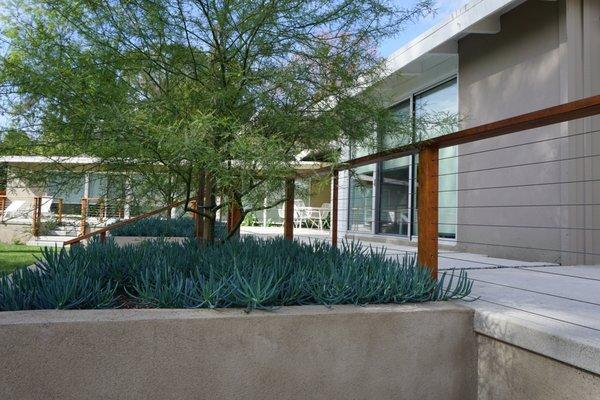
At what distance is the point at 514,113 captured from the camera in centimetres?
594

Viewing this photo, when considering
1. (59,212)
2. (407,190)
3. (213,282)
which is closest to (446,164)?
(407,190)

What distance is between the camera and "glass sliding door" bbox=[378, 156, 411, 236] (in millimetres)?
8258

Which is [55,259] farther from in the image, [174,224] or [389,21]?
[174,224]

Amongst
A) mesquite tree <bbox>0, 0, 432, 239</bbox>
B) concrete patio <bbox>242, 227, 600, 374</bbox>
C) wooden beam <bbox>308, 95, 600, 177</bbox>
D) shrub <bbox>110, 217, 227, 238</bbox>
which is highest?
mesquite tree <bbox>0, 0, 432, 239</bbox>

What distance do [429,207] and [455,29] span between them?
13.0 ft

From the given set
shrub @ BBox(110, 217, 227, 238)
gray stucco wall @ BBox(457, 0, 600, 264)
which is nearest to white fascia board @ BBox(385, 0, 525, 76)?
gray stucco wall @ BBox(457, 0, 600, 264)

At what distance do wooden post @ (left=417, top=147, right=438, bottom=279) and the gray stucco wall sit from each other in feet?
4.78

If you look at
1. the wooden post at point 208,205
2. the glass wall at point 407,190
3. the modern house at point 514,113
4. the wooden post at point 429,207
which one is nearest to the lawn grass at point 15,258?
the wooden post at point 208,205

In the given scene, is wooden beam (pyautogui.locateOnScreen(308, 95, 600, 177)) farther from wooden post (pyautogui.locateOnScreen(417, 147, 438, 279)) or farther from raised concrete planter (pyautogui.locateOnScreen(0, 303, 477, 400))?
raised concrete planter (pyautogui.locateOnScreen(0, 303, 477, 400))

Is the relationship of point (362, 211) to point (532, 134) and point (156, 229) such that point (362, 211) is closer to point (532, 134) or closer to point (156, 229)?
point (156, 229)

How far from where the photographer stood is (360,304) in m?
2.61

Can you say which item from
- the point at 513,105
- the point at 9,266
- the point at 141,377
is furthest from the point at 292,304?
the point at 9,266

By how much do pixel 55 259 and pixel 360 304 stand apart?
6.21ft

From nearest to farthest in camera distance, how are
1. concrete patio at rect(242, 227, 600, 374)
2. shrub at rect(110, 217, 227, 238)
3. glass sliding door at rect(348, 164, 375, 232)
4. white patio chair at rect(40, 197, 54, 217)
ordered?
concrete patio at rect(242, 227, 600, 374)
white patio chair at rect(40, 197, 54, 217)
shrub at rect(110, 217, 227, 238)
glass sliding door at rect(348, 164, 375, 232)
